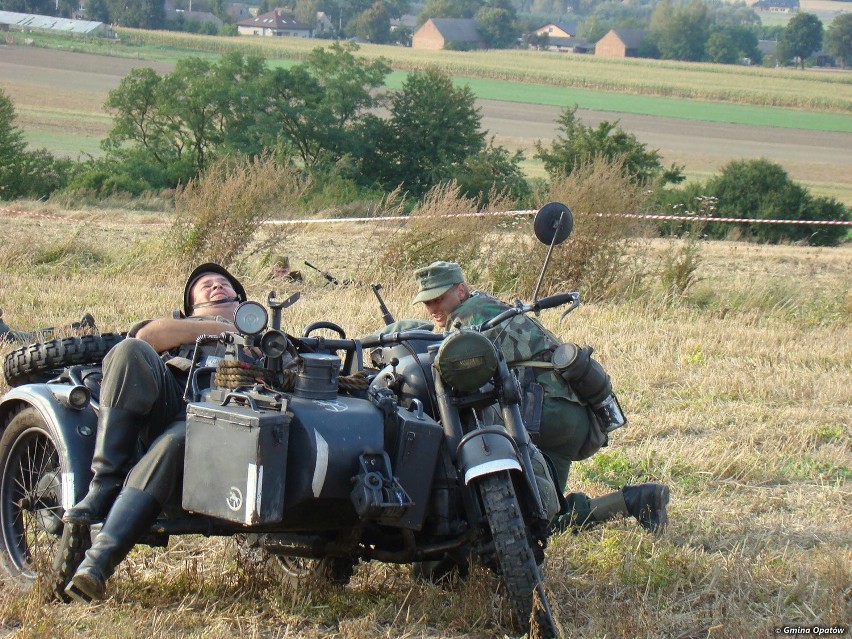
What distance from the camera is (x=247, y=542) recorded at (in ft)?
16.3

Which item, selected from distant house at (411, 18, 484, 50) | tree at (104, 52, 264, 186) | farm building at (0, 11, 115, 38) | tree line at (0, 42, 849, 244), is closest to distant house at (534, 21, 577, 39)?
distant house at (411, 18, 484, 50)

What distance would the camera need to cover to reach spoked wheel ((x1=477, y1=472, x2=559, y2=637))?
4.37 m

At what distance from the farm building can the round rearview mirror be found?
94775 millimetres

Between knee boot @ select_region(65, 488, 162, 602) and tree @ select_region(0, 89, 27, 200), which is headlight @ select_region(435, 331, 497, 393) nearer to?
knee boot @ select_region(65, 488, 162, 602)

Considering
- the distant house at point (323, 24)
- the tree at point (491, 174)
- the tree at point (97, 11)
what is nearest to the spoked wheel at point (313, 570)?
the tree at point (491, 174)

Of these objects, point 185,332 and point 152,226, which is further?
point 152,226

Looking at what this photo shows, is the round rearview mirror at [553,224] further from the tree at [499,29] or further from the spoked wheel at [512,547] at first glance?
the tree at [499,29]

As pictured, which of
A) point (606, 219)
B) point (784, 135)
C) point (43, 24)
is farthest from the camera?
point (43, 24)

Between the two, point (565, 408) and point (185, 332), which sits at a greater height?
point (185, 332)

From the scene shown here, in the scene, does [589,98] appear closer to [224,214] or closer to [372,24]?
[372,24]

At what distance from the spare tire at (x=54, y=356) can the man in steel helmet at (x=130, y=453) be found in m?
0.61

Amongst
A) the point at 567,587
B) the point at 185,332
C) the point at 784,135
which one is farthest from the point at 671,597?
the point at 784,135

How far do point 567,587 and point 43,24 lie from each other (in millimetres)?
101197

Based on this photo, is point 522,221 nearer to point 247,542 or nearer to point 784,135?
point 247,542
